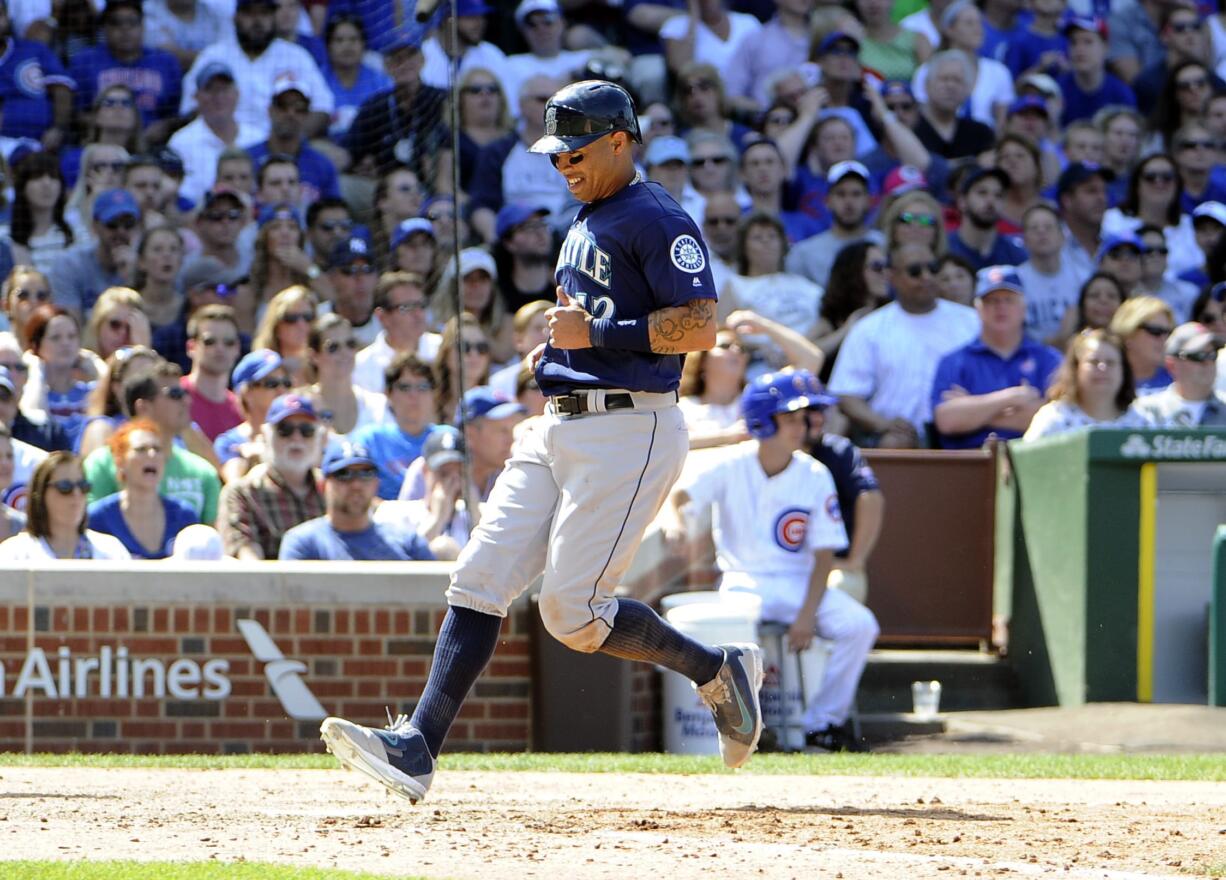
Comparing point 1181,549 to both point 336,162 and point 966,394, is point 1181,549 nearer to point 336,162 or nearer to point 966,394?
point 966,394

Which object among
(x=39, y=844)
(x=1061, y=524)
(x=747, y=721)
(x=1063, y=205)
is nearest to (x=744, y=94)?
(x=1063, y=205)

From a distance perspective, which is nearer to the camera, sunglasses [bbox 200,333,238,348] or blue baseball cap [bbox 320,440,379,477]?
blue baseball cap [bbox 320,440,379,477]

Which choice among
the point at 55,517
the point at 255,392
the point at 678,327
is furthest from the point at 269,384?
the point at 678,327

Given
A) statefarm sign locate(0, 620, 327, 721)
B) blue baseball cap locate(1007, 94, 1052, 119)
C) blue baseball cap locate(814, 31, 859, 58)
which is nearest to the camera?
statefarm sign locate(0, 620, 327, 721)

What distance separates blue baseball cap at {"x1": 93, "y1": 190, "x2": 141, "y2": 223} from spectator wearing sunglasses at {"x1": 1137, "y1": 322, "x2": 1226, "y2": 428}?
228 inches

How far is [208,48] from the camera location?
12938 mm

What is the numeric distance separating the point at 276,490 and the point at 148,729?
1.30 m

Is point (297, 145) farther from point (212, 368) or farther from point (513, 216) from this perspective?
point (212, 368)

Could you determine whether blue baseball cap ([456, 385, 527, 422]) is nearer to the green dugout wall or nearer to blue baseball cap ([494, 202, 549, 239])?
the green dugout wall

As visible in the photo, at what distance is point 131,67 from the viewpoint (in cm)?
1272

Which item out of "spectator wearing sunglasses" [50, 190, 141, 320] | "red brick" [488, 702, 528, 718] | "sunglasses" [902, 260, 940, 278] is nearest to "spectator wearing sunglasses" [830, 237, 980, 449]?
"sunglasses" [902, 260, 940, 278]

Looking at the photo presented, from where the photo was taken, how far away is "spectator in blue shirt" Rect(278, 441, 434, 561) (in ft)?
27.6

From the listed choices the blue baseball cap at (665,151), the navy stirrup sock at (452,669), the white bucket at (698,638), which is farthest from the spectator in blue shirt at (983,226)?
the navy stirrup sock at (452,669)

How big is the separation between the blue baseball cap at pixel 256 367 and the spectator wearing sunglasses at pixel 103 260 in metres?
2.00
